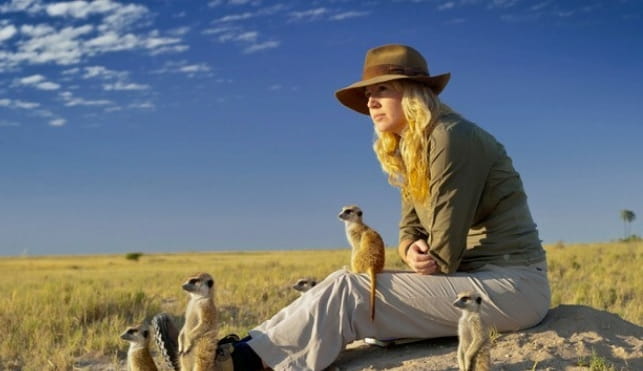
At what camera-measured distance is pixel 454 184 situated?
14.6 feet

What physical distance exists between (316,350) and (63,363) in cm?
311

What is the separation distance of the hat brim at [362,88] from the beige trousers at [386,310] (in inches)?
53.0

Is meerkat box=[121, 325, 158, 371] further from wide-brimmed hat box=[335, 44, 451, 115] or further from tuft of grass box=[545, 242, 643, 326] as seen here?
tuft of grass box=[545, 242, 643, 326]

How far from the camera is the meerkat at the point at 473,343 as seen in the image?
403 centimetres

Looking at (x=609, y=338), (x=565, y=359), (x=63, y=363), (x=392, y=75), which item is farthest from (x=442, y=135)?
(x=63, y=363)

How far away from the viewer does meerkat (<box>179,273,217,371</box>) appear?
4.23 metres

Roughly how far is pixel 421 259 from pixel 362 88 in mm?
1557

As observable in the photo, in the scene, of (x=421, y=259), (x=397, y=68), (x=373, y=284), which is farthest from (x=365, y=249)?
(x=397, y=68)

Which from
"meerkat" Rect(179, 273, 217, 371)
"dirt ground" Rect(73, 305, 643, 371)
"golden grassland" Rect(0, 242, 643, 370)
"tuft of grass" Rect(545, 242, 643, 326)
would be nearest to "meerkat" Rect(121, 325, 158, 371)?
"meerkat" Rect(179, 273, 217, 371)

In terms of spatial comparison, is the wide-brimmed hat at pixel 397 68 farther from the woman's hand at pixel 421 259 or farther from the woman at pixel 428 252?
the woman's hand at pixel 421 259

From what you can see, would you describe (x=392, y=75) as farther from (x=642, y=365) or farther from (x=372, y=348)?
(x=642, y=365)

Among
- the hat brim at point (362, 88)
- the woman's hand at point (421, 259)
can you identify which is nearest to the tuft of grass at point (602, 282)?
the woman's hand at point (421, 259)

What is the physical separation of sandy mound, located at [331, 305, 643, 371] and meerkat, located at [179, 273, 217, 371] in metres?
1.00

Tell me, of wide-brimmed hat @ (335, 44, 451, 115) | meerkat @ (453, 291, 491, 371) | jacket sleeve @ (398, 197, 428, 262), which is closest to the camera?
meerkat @ (453, 291, 491, 371)
